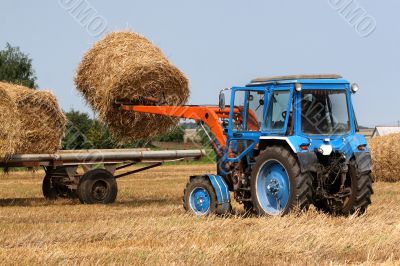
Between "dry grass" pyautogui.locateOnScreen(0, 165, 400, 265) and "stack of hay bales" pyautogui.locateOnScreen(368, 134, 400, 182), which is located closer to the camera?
"dry grass" pyautogui.locateOnScreen(0, 165, 400, 265)

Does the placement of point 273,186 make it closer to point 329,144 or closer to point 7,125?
point 329,144

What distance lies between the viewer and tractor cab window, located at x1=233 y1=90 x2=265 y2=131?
39.8ft

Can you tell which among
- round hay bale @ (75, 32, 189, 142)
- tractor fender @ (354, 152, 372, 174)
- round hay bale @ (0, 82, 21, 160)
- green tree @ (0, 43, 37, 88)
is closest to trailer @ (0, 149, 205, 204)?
round hay bale @ (0, 82, 21, 160)

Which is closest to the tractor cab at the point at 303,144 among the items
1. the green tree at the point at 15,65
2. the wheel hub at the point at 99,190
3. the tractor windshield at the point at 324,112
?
the tractor windshield at the point at 324,112

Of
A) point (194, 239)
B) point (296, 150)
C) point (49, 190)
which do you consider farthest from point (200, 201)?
point (49, 190)

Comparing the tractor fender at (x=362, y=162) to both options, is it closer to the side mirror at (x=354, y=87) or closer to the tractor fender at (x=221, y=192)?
the side mirror at (x=354, y=87)

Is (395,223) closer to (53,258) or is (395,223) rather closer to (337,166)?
(337,166)

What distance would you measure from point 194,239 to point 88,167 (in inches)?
301

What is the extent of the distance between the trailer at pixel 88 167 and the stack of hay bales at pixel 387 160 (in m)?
7.78

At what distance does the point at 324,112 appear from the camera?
11898 mm

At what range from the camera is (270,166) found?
11828 mm

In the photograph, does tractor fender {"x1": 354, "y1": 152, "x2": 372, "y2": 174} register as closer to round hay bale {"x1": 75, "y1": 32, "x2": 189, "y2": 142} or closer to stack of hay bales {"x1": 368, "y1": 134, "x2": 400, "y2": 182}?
round hay bale {"x1": 75, "y1": 32, "x2": 189, "y2": 142}

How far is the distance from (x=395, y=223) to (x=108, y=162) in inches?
270

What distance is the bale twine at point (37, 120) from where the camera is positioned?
49.1ft
